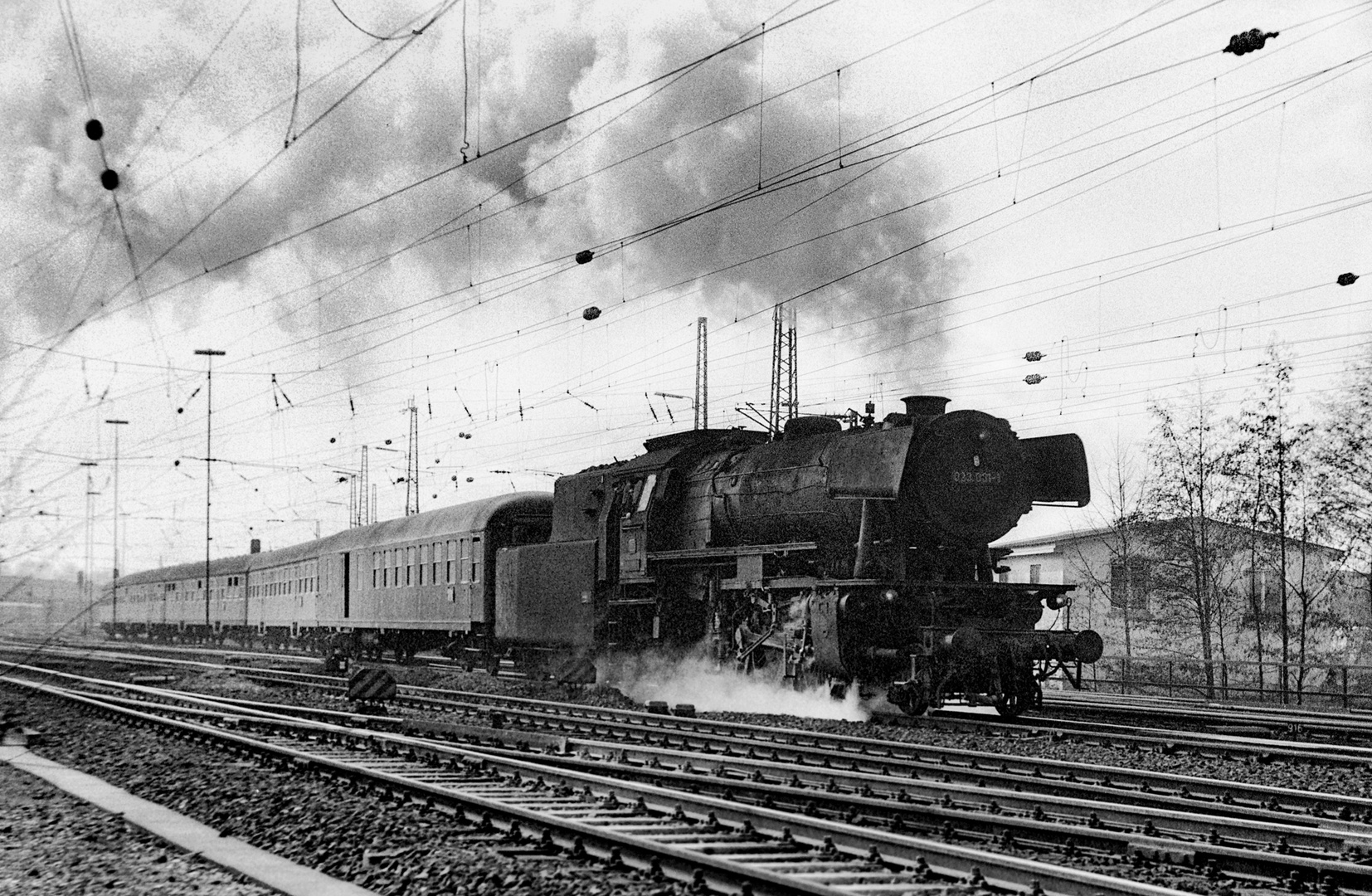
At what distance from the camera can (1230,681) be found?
2889cm

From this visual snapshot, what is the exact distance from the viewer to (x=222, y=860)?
7168 mm

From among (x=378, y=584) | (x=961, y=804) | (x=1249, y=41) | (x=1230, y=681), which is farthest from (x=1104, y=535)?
(x=961, y=804)

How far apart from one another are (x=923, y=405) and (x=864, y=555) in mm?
2033

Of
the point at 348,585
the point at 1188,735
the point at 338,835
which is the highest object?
the point at 348,585

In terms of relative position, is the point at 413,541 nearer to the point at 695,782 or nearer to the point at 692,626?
the point at 692,626

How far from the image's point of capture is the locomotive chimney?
1523cm

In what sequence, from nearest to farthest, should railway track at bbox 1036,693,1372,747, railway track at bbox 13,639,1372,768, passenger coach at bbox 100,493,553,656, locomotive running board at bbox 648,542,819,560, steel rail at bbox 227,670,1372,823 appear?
steel rail at bbox 227,670,1372,823, railway track at bbox 13,639,1372,768, railway track at bbox 1036,693,1372,747, locomotive running board at bbox 648,542,819,560, passenger coach at bbox 100,493,553,656

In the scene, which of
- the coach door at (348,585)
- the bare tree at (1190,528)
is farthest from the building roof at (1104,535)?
the coach door at (348,585)

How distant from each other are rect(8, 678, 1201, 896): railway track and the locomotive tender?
17.2 feet

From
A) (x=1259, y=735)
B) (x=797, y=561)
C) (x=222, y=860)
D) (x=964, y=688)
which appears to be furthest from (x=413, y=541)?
(x=222, y=860)

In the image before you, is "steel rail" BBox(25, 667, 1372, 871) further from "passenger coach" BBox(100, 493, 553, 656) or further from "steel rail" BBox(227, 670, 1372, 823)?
"passenger coach" BBox(100, 493, 553, 656)

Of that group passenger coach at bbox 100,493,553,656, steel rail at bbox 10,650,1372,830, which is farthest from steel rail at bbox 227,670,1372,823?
passenger coach at bbox 100,493,553,656

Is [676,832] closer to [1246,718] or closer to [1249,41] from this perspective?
[1249,41]

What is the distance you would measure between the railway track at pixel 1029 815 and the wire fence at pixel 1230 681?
1256 centimetres
